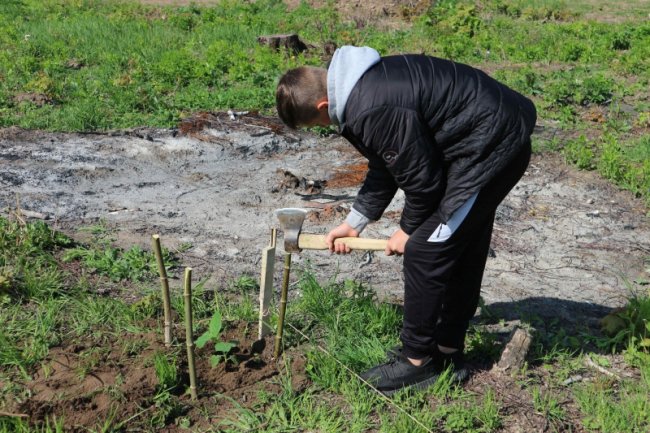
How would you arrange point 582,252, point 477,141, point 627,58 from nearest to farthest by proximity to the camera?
point 477,141 → point 582,252 → point 627,58

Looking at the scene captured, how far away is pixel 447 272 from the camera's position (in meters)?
3.27

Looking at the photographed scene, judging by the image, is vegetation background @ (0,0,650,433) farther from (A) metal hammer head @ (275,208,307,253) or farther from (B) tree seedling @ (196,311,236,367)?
(A) metal hammer head @ (275,208,307,253)

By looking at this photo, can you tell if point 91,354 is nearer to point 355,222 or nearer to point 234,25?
point 355,222

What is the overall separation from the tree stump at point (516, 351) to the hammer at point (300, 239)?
90 cm

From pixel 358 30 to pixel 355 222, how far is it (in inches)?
400

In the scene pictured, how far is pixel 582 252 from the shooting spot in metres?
5.29

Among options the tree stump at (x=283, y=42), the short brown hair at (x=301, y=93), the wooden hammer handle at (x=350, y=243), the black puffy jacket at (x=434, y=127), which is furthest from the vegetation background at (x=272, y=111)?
the short brown hair at (x=301, y=93)

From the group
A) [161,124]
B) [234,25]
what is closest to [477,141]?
[161,124]

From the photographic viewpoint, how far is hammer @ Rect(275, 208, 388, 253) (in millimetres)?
3432

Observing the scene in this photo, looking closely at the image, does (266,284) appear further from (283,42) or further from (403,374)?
(283,42)

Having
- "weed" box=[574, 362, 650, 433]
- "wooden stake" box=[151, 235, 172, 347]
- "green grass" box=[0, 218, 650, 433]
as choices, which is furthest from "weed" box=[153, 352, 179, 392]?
"weed" box=[574, 362, 650, 433]

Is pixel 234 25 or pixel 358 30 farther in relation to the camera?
pixel 358 30

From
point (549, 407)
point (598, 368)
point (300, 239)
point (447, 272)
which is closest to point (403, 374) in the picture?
point (447, 272)

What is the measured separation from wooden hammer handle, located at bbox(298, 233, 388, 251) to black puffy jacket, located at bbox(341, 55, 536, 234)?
0.93ft
